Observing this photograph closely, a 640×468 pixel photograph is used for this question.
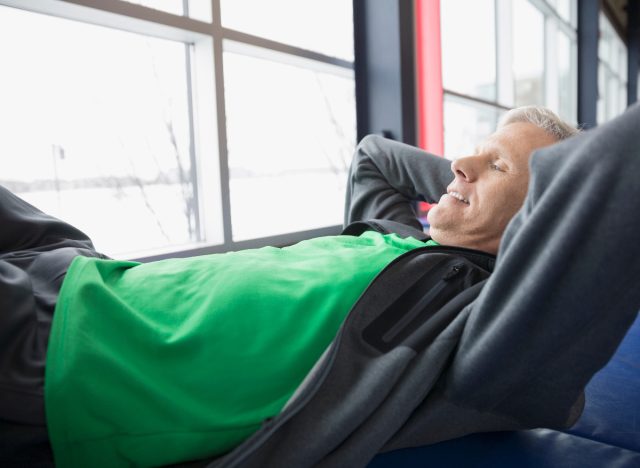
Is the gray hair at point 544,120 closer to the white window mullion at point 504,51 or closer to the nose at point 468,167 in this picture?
the nose at point 468,167

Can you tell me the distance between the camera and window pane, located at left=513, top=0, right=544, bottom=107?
16.7 feet

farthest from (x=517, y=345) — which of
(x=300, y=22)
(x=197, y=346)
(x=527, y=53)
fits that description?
(x=527, y=53)

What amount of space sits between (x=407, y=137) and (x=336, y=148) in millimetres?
412

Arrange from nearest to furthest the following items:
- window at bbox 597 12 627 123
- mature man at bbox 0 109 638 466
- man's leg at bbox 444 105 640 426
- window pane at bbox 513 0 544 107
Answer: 1. man's leg at bbox 444 105 640 426
2. mature man at bbox 0 109 638 466
3. window pane at bbox 513 0 544 107
4. window at bbox 597 12 627 123

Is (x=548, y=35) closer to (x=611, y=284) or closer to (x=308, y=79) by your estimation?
(x=308, y=79)

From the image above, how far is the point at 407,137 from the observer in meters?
2.90

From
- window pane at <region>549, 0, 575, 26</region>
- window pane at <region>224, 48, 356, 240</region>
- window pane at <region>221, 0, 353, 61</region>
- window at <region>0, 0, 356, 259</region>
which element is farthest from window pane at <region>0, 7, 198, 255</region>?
window pane at <region>549, 0, 575, 26</region>

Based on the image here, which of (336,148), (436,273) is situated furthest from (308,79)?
(436,273)

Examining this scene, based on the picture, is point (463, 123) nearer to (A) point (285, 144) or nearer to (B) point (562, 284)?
(A) point (285, 144)

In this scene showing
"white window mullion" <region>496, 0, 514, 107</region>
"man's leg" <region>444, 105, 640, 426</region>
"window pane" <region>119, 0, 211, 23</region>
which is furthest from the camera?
"white window mullion" <region>496, 0, 514, 107</region>

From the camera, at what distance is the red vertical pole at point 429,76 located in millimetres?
Result: 3002

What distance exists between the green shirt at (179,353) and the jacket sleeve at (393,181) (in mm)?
783

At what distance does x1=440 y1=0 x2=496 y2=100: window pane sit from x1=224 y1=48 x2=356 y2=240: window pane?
964 mm

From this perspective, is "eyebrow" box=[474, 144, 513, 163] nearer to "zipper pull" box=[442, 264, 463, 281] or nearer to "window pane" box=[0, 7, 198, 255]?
"zipper pull" box=[442, 264, 463, 281]
